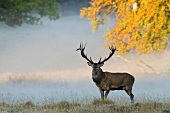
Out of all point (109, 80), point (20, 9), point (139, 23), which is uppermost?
point (20, 9)

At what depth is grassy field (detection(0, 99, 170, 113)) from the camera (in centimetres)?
1540

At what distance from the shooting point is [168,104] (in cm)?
1645

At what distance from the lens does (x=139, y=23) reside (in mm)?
27828

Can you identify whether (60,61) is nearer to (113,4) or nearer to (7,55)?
(7,55)

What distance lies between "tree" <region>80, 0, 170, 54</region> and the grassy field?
10.7m

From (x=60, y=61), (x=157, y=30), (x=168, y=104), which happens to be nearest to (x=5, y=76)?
(x=157, y=30)

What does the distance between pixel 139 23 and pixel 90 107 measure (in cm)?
1215

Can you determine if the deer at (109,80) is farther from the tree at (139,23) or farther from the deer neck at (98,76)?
the tree at (139,23)

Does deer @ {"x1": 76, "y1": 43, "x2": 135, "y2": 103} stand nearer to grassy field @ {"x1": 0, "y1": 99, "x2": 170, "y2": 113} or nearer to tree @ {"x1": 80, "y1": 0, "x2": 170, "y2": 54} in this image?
grassy field @ {"x1": 0, "y1": 99, "x2": 170, "y2": 113}

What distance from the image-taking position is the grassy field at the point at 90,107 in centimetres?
1540

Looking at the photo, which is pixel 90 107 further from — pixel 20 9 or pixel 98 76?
pixel 20 9

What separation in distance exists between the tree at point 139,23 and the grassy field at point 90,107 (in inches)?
421

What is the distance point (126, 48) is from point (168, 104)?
507 inches

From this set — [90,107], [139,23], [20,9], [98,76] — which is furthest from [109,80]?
[20,9]
